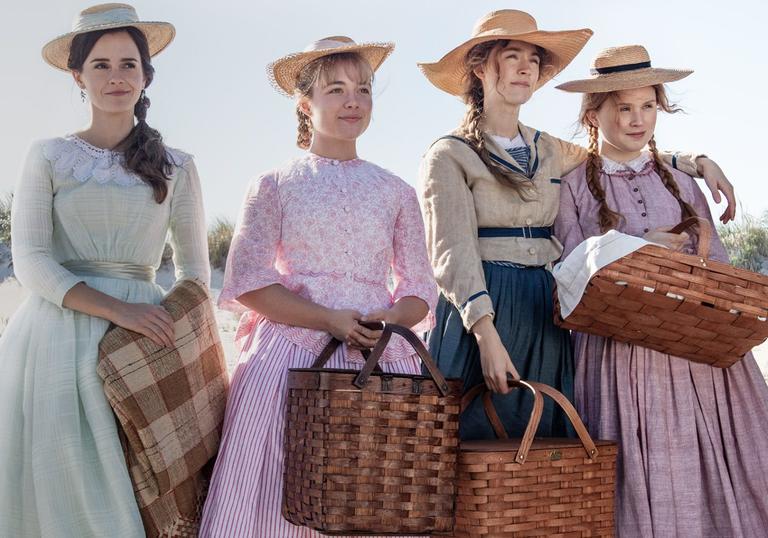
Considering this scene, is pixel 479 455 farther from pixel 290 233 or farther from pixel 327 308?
pixel 290 233

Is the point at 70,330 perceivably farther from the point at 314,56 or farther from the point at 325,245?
the point at 314,56

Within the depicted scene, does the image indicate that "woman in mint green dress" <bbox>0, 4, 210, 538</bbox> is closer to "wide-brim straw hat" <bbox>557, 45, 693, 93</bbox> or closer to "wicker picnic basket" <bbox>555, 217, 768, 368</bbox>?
"wicker picnic basket" <bbox>555, 217, 768, 368</bbox>

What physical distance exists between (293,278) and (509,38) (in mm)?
1400

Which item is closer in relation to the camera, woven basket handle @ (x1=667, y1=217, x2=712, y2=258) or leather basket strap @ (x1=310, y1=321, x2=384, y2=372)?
leather basket strap @ (x1=310, y1=321, x2=384, y2=372)

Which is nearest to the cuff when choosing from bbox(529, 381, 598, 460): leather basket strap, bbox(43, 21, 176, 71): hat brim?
bbox(529, 381, 598, 460): leather basket strap

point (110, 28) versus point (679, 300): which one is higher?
point (110, 28)

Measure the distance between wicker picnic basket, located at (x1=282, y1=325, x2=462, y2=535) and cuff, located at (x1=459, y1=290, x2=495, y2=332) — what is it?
27.0 inches

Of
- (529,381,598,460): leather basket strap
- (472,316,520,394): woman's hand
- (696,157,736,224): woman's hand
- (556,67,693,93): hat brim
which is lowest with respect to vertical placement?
(529,381,598,460): leather basket strap

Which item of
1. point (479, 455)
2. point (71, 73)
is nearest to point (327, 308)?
point (479, 455)

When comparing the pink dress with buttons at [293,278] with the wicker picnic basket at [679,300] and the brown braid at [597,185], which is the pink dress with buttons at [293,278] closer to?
the wicker picnic basket at [679,300]

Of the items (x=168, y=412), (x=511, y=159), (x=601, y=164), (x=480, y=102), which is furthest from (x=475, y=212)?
(x=168, y=412)

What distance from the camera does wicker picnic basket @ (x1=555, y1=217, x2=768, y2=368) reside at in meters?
3.61

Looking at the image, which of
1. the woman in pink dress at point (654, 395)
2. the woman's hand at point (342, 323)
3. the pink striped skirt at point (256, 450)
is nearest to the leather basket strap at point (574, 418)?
the woman in pink dress at point (654, 395)

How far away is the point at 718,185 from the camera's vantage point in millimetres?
4391
